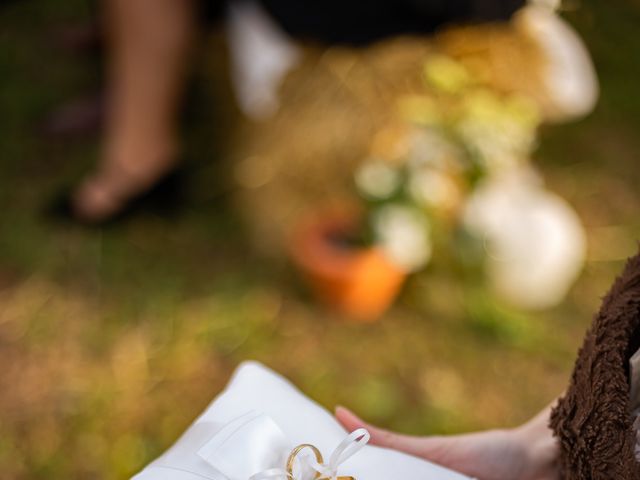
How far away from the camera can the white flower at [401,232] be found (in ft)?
5.28

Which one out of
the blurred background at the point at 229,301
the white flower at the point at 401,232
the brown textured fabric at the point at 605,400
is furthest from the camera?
the white flower at the point at 401,232

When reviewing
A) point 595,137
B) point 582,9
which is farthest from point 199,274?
point 582,9

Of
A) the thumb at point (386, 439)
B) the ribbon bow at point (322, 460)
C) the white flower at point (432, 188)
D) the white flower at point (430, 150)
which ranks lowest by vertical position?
the white flower at point (432, 188)

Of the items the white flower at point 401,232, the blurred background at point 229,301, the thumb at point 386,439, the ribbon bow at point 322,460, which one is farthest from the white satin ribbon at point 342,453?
the white flower at point 401,232

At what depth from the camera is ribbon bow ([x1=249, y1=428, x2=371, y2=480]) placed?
0.63m

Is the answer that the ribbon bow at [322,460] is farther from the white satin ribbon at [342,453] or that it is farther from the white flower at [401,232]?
the white flower at [401,232]

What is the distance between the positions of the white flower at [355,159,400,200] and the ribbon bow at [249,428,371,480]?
3.31 feet

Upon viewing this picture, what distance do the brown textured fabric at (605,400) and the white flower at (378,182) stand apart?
916 millimetres

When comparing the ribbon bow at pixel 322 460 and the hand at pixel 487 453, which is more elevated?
the ribbon bow at pixel 322 460

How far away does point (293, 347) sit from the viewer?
161cm

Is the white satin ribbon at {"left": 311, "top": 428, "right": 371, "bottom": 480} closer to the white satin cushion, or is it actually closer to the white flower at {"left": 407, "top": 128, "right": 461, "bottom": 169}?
the white satin cushion

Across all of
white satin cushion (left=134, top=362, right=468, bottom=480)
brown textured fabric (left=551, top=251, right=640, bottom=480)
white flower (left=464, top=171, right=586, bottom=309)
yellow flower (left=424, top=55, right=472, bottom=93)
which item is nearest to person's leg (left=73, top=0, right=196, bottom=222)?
yellow flower (left=424, top=55, right=472, bottom=93)

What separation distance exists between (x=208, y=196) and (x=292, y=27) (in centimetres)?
53

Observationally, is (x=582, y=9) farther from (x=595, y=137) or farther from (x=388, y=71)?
(x=388, y=71)
